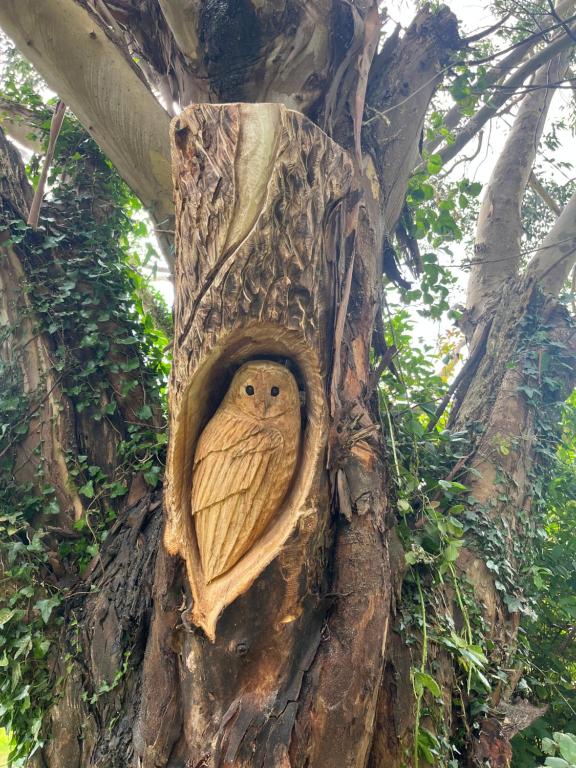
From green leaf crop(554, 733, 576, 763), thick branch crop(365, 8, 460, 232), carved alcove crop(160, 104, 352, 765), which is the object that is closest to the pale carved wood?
carved alcove crop(160, 104, 352, 765)

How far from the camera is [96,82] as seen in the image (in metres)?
2.44

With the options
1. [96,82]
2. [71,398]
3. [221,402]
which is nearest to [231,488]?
[221,402]

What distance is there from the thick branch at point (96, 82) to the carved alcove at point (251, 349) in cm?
65

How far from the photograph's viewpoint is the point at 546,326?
11.2ft

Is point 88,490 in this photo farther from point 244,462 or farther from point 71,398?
point 244,462

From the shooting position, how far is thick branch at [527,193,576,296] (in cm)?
352

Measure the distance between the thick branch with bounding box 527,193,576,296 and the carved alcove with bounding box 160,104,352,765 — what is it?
203 centimetres

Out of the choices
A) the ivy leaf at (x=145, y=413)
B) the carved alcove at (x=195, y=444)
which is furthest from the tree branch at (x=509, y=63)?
the ivy leaf at (x=145, y=413)

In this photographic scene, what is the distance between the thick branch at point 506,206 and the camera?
398cm

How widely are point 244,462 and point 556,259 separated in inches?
104

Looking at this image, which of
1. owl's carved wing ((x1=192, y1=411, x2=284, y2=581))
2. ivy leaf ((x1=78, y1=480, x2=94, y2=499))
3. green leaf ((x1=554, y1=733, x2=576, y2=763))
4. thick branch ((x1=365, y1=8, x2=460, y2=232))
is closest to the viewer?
green leaf ((x1=554, y1=733, x2=576, y2=763))

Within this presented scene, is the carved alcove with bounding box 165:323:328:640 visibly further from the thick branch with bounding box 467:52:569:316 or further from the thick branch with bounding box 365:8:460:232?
the thick branch with bounding box 467:52:569:316

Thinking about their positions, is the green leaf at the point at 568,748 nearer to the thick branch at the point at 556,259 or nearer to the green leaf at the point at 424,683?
the green leaf at the point at 424,683

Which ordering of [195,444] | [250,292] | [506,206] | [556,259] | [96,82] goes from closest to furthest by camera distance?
[250,292] < [195,444] < [96,82] < [556,259] < [506,206]
